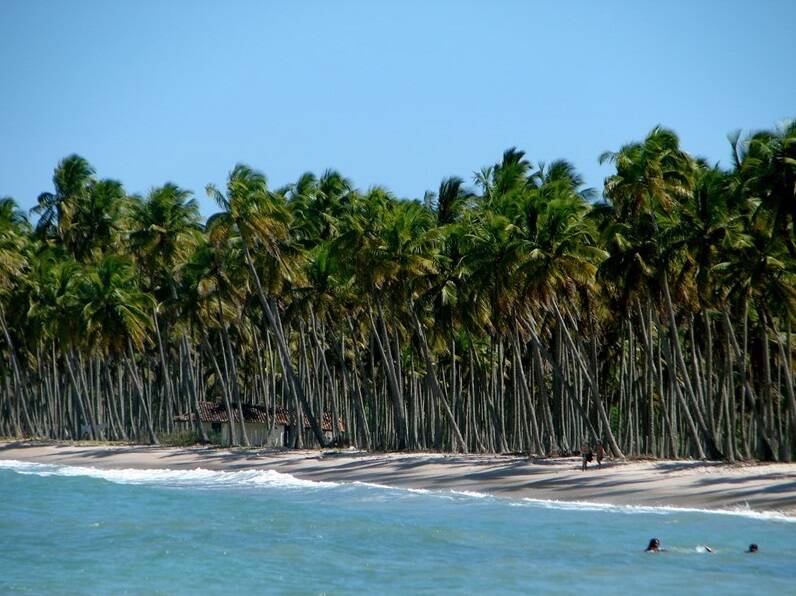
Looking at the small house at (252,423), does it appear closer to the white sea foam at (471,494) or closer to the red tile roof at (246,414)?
the red tile roof at (246,414)

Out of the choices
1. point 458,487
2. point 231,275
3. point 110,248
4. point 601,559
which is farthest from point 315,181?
point 601,559

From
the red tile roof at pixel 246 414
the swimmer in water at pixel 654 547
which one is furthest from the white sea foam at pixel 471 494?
the red tile roof at pixel 246 414

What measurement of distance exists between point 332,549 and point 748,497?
1180 centimetres

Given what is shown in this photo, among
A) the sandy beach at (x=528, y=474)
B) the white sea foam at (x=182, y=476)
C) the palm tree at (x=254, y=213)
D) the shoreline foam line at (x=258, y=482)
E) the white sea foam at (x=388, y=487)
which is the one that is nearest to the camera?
the shoreline foam line at (x=258, y=482)

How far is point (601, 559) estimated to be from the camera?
23.7 meters

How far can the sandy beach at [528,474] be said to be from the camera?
31109 mm

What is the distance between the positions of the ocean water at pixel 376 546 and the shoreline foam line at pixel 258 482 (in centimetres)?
25

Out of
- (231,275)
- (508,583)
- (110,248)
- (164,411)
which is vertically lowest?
(508,583)

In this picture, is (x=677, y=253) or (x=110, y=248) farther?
(x=110, y=248)

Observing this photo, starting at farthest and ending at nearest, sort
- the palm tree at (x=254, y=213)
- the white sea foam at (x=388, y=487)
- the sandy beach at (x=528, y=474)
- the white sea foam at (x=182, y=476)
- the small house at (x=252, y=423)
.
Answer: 1. the small house at (x=252, y=423)
2. the palm tree at (x=254, y=213)
3. the white sea foam at (x=182, y=476)
4. the white sea foam at (x=388, y=487)
5. the sandy beach at (x=528, y=474)

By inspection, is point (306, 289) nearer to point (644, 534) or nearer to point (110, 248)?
point (110, 248)

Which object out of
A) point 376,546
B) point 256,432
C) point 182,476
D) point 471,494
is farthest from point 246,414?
point 376,546

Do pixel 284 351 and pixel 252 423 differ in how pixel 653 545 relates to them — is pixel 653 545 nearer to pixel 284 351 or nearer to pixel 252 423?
pixel 284 351

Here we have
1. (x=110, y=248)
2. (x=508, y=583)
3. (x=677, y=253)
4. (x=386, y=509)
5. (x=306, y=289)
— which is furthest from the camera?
(x=110, y=248)
